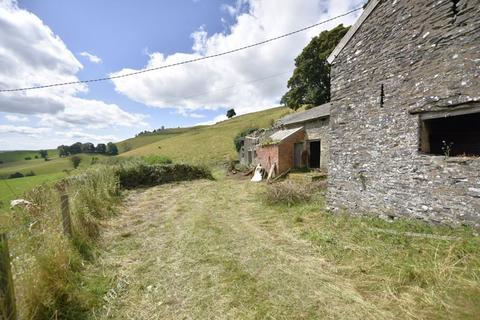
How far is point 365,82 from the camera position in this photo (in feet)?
19.6

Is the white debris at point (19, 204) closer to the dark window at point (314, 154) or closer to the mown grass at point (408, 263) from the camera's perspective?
the mown grass at point (408, 263)

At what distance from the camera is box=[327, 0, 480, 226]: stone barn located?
4231 mm

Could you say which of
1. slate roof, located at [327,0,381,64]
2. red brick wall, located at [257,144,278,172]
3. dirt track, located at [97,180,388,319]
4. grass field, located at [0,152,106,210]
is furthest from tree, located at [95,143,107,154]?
slate roof, located at [327,0,381,64]

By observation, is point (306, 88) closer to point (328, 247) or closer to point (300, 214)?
point (300, 214)

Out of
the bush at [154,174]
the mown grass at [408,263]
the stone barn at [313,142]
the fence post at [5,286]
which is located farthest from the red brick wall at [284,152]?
the fence post at [5,286]

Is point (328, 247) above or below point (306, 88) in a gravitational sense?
below

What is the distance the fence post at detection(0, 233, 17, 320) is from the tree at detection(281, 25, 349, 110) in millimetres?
24790

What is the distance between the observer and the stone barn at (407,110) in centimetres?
423

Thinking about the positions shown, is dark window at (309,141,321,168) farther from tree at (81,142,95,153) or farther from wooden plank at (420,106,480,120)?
tree at (81,142,95,153)

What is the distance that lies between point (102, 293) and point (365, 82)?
6863 millimetres

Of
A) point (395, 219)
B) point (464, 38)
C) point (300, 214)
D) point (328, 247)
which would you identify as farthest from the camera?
point (300, 214)

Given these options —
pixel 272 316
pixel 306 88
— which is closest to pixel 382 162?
pixel 272 316

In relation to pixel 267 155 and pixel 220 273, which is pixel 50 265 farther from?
pixel 267 155

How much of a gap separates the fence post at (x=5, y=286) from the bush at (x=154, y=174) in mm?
11315
